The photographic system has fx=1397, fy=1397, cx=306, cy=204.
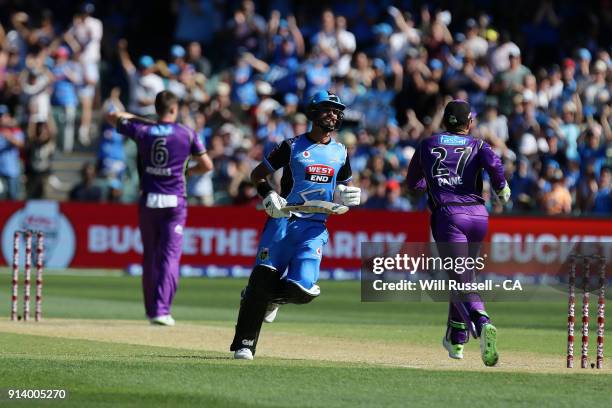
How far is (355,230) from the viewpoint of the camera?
88.7 ft

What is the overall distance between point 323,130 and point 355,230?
47.1ft

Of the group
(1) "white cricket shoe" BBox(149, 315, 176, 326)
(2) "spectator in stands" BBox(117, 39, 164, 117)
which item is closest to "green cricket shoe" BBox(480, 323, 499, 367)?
(1) "white cricket shoe" BBox(149, 315, 176, 326)

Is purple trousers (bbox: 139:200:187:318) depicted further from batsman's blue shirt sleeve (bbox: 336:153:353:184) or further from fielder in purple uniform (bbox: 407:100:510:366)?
fielder in purple uniform (bbox: 407:100:510:366)

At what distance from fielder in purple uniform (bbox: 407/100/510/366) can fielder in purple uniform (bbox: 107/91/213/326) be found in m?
4.35

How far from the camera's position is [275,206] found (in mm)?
A: 12531

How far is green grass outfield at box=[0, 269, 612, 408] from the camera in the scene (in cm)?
1037

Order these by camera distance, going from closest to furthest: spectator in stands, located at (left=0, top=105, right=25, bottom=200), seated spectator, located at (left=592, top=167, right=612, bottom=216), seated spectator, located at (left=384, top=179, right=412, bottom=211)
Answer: seated spectator, located at (left=592, top=167, right=612, bottom=216), seated spectator, located at (left=384, top=179, right=412, bottom=211), spectator in stands, located at (left=0, top=105, right=25, bottom=200)

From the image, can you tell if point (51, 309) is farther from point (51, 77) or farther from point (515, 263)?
point (51, 77)

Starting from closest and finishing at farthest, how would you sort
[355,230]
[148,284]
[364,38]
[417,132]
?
[148,284] → [355,230] → [417,132] → [364,38]

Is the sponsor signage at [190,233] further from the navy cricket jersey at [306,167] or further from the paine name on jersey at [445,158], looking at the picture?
the navy cricket jersey at [306,167]

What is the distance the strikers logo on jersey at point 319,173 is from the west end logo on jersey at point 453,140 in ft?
3.79

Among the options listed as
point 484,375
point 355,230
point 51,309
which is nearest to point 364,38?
point 355,230

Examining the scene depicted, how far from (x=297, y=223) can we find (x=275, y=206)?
0.26 meters

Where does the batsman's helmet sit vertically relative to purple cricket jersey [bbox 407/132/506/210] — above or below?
above
